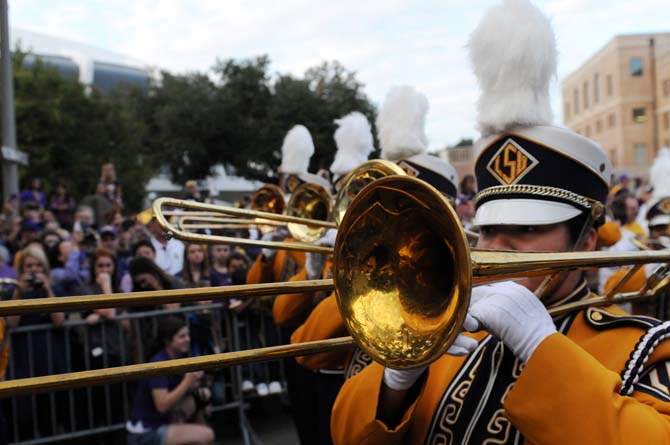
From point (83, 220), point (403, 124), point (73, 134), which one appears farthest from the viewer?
point (73, 134)

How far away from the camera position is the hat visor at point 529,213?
1.89 metres

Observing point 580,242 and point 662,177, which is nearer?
point 580,242

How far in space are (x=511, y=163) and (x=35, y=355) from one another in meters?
4.19

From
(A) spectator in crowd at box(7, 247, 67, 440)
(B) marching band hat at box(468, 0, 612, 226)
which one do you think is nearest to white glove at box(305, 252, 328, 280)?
(B) marching band hat at box(468, 0, 612, 226)

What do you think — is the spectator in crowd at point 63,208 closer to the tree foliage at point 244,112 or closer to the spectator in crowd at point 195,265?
the spectator in crowd at point 195,265

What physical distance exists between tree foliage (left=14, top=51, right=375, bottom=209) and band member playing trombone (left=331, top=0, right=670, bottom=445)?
19190 mm

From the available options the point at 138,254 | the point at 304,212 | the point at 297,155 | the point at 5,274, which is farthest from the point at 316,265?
the point at 5,274

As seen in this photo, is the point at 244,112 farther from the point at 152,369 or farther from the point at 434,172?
the point at 152,369

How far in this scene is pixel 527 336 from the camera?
1.60m

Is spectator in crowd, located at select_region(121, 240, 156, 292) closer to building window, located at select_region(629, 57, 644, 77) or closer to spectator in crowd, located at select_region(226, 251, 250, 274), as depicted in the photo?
spectator in crowd, located at select_region(226, 251, 250, 274)

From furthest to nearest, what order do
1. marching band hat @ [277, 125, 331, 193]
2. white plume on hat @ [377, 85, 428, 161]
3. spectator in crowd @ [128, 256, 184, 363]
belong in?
marching band hat @ [277, 125, 331, 193] → spectator in crowd @ [128, 256, 184, 363] → white plume on hat @ [377, 85, 428, 161]

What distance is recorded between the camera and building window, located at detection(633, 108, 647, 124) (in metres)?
53.4

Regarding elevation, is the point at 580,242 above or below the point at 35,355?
above

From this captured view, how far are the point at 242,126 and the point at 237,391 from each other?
69.6ft
